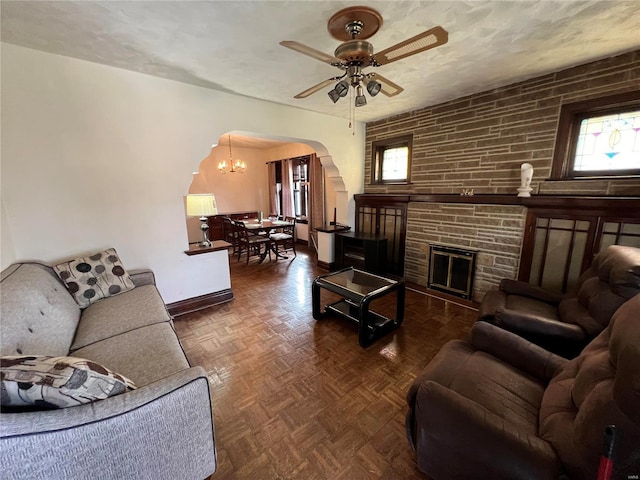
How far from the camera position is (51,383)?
860 mm

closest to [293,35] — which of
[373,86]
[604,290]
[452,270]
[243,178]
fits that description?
[373,86]

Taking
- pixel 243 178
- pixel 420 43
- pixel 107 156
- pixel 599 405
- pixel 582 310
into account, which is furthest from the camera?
pixel 243 178

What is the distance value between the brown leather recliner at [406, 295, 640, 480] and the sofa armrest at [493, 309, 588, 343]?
1.08 feet

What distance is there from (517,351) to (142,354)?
215cm

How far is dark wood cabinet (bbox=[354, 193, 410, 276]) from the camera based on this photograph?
3.96 metres

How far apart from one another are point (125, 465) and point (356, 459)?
3.54 ft

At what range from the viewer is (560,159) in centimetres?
258

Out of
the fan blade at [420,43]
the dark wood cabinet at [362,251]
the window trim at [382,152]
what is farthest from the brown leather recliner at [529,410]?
the window trim at [382,152]

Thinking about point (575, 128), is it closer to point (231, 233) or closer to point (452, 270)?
point (452, 270)

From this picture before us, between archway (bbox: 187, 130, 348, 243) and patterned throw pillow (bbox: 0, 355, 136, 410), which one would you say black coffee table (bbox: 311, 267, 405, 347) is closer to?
patterned throw pillow (bbox: 0, 355, 136, 410)

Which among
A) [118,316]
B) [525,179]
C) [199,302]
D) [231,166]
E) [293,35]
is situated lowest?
[199,302]

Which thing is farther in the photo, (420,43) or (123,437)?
(420,43)

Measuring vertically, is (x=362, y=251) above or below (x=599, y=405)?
below

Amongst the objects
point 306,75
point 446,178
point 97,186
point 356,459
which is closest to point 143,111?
point 97,186
